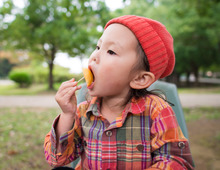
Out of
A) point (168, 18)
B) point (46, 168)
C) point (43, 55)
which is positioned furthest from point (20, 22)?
point (46, 168)

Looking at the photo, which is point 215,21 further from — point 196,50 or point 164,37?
point 164,37

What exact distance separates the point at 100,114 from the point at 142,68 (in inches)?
13.0

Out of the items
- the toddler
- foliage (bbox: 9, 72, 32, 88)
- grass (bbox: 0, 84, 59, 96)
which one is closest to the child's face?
the toddler

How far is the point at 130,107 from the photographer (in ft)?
3.58

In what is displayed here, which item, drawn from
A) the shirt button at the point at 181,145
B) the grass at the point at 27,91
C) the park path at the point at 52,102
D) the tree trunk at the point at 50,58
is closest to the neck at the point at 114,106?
the shirt button at the point at 181,145

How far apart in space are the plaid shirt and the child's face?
0.15m

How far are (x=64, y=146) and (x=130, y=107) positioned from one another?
0.40 metres

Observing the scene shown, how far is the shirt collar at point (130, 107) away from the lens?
3.52ft

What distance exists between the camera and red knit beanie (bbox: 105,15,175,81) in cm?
104

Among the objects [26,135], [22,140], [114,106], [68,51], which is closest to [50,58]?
[68,51]

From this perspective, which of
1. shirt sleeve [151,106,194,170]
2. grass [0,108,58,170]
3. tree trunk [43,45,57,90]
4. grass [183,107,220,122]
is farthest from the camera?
tree trunk [43,45,57,90]

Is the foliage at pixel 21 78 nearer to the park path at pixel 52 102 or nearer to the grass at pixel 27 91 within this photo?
the grass at pixel 27 91

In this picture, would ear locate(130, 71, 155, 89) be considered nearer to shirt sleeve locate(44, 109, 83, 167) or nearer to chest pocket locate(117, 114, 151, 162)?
chest pocket locate(117, 114, 151, 162)

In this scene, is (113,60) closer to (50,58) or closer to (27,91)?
(50,58)
